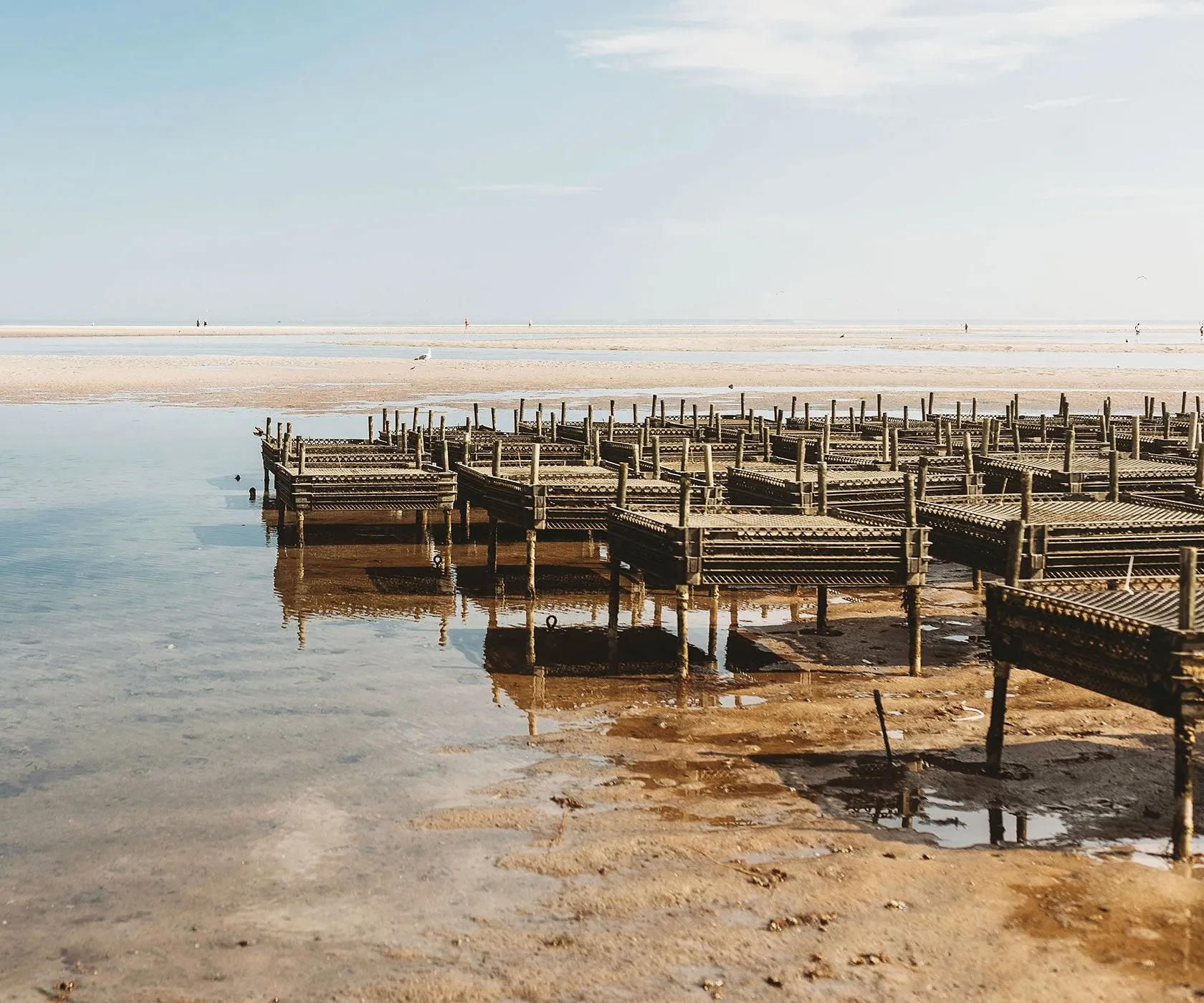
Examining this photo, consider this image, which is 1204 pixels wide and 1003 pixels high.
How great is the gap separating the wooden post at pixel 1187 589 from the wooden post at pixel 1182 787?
31.4 inches

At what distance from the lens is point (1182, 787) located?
12375 millimetres

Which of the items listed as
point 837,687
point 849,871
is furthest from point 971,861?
point 837,687

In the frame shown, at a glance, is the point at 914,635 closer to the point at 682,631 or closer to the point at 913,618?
the point at 913,618

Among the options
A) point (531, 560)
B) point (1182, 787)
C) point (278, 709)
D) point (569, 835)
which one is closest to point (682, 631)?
point (278, 709)

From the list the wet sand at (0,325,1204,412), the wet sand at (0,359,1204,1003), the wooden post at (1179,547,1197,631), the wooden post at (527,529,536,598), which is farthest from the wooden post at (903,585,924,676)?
the wet sand at (0,325,1204,412)

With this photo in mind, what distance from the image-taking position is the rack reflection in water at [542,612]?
19.0m

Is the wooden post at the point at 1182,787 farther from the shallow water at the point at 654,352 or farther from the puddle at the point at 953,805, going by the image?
the shallow water at the point at 654,352

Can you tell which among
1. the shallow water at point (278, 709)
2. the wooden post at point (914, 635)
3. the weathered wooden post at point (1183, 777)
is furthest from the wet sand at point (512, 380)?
the weathered wooden post at point (1183, 777)

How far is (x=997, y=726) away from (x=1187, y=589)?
9.42ft

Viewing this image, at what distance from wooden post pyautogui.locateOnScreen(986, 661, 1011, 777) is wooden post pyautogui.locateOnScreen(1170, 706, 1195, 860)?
237cm

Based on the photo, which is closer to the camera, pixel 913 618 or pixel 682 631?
pixel 682 631

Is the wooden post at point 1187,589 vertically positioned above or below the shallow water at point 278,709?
above

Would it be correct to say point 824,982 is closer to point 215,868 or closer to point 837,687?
point 215,868

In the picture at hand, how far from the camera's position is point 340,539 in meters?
31.6
